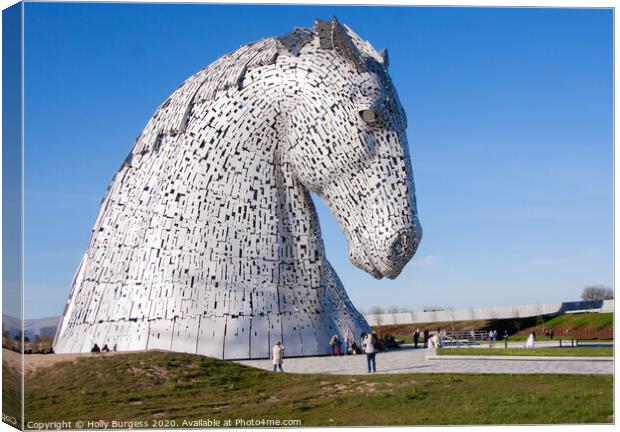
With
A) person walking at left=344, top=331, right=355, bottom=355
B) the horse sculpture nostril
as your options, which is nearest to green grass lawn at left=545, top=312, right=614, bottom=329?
person walking at left=344, top=331, right=355, bottom=355

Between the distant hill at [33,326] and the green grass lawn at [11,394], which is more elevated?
the distant hill at [33,326]

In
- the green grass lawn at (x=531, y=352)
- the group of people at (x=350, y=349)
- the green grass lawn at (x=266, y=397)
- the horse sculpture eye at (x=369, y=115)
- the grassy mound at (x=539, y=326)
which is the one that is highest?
the horse sculpture eye at (x=369, y=115)

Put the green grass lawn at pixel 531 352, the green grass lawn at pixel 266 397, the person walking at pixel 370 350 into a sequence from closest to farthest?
1. the green grass lawn at pixel 266 397
2. the person walking at pixel 370 350
3. the green grass lawn at pixel 531 352

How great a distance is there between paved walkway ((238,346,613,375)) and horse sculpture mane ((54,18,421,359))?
27 cm

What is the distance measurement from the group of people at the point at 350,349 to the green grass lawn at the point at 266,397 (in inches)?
10.8

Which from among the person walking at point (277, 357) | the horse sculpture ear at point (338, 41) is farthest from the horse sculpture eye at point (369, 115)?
the person walking at point (277, 357)

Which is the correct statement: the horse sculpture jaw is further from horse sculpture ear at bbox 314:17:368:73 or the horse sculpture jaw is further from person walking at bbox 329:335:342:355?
horse sculpture ear at bbox 314:17:368:73

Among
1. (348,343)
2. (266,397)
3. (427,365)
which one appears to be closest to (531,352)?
(427,365)

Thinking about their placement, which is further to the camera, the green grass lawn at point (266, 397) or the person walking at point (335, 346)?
the person walking at point (335, 346)

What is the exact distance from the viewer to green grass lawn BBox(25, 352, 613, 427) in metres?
9.36

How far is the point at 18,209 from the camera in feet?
32.6

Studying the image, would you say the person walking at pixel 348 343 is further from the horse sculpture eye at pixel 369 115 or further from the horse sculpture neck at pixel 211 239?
the horse sculpture eye at pixel 369 115

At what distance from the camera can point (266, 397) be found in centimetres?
961

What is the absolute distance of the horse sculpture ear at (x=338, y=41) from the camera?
33.4 feet
